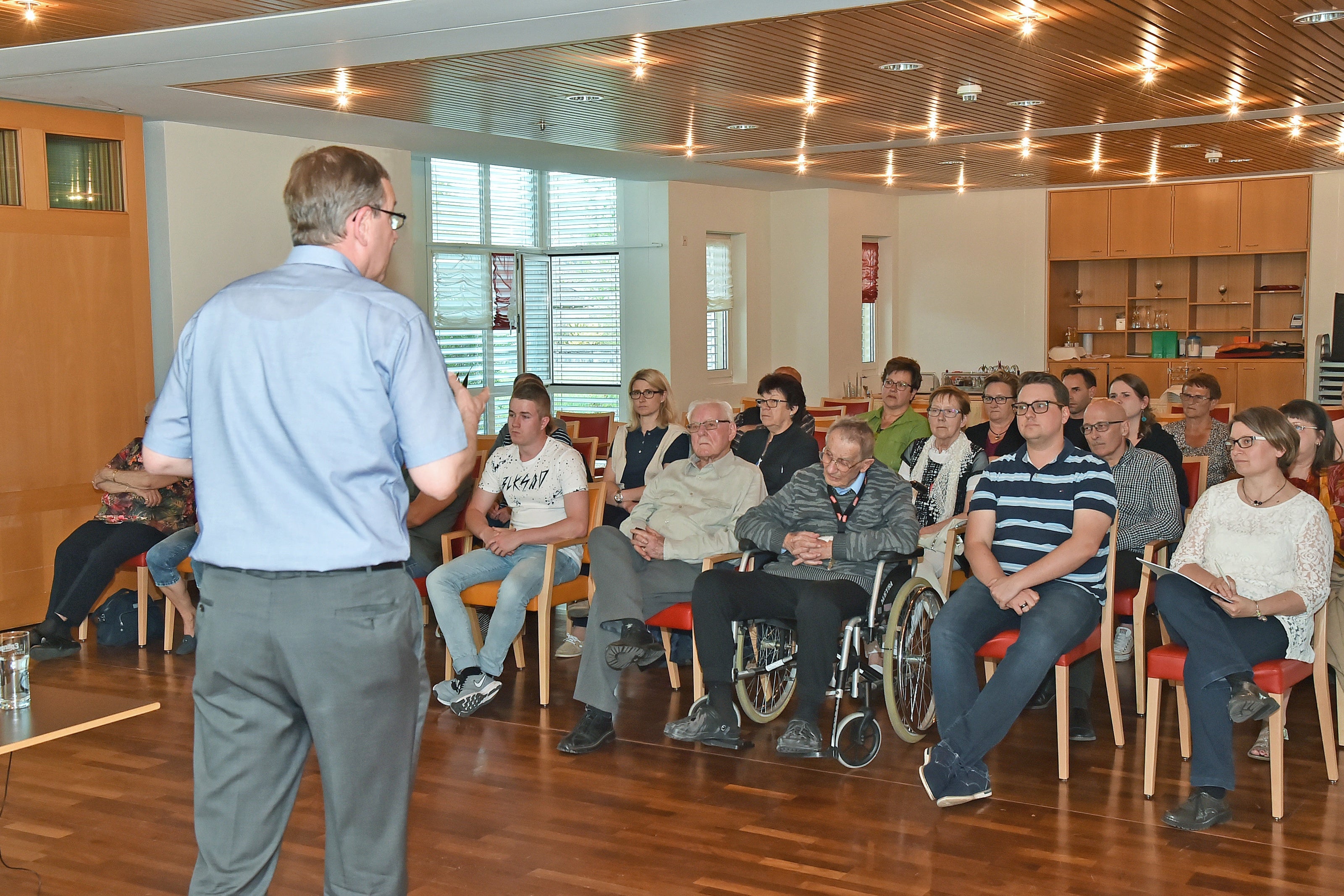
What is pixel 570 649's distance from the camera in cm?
621

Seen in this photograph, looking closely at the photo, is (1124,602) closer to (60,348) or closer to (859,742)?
(859,742)

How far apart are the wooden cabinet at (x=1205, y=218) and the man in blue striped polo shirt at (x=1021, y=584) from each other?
1017 centimetres

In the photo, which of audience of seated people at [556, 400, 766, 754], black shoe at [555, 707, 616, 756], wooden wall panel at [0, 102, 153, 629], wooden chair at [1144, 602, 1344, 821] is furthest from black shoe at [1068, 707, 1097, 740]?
wooden wall panel at [0, 102, 153, 629]

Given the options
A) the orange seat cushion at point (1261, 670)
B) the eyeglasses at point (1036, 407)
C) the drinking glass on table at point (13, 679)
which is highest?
the eyeglasses at point (1036, 407)

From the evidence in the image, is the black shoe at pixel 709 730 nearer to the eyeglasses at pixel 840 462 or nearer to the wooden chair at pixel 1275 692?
the eyeglasses at pixel 840 462

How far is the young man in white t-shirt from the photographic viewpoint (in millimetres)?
5262

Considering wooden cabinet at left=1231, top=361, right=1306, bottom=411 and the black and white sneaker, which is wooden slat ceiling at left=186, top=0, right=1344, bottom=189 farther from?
wooden cabinet at left=1231, top=361, right=1306, bottom=411

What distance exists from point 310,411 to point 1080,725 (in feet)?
12.0

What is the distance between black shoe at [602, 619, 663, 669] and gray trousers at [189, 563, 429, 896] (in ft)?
8.47

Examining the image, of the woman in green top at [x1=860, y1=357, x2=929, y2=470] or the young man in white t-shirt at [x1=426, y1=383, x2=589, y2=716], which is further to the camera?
the woman in green top at [x1=860, y1=357, x2=929, y2=470]

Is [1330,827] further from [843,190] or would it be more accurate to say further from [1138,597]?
[843,190]

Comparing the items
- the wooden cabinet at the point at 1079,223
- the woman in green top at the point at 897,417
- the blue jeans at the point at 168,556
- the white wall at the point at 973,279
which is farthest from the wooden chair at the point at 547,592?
the wooden cabinet at the point at 1079,223

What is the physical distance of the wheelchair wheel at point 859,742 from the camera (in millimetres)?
4445

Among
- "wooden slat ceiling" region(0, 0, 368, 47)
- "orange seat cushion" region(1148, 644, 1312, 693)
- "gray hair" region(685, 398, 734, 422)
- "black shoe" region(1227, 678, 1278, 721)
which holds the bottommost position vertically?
"black shoe" region(1227, 678, 1278, 721)
